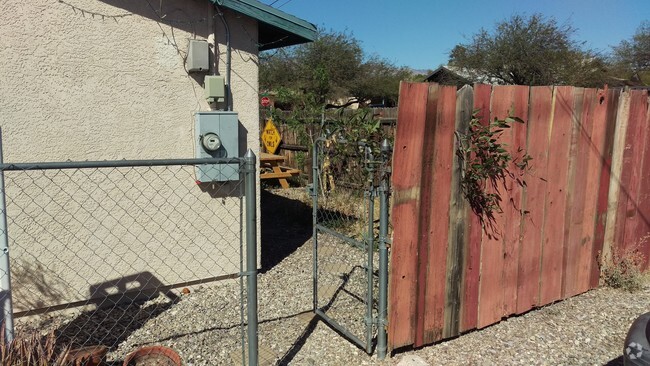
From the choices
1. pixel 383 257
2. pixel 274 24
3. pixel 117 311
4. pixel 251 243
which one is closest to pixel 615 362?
pixel 383 257

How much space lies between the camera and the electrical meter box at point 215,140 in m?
4.67

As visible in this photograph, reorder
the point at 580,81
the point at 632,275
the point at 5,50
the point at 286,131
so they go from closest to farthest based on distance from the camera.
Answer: the point at 5,50
the point at 632,275
the point at 286,131
the point at 580,81

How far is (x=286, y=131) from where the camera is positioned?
44.9 feet

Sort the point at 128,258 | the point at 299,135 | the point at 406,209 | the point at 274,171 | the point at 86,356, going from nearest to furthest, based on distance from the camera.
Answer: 1. the point at 86,356
2. the point at 406,209
3. the point at 128,258
4. the point at 299,135
5. the point at 274,171

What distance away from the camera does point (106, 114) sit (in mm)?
4348

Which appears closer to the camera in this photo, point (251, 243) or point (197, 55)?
point (251, 243)

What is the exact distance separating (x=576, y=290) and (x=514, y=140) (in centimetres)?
196

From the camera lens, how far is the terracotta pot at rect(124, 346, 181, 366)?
10.7ft

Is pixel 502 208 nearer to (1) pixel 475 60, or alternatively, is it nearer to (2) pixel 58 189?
(2) pixel 58 189

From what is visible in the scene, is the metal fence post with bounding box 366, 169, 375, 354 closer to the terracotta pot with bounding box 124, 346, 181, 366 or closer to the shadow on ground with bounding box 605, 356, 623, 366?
→ the terracotta pot with bounding box 124, 346, 181, 366

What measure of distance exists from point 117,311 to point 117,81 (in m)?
2.10

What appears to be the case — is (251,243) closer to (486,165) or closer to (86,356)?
(86,356)

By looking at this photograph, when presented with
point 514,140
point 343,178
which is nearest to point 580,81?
point 343,178

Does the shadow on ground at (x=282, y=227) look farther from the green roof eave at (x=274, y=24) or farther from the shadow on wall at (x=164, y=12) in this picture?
the shadow on wall at (x=164, y=12)
